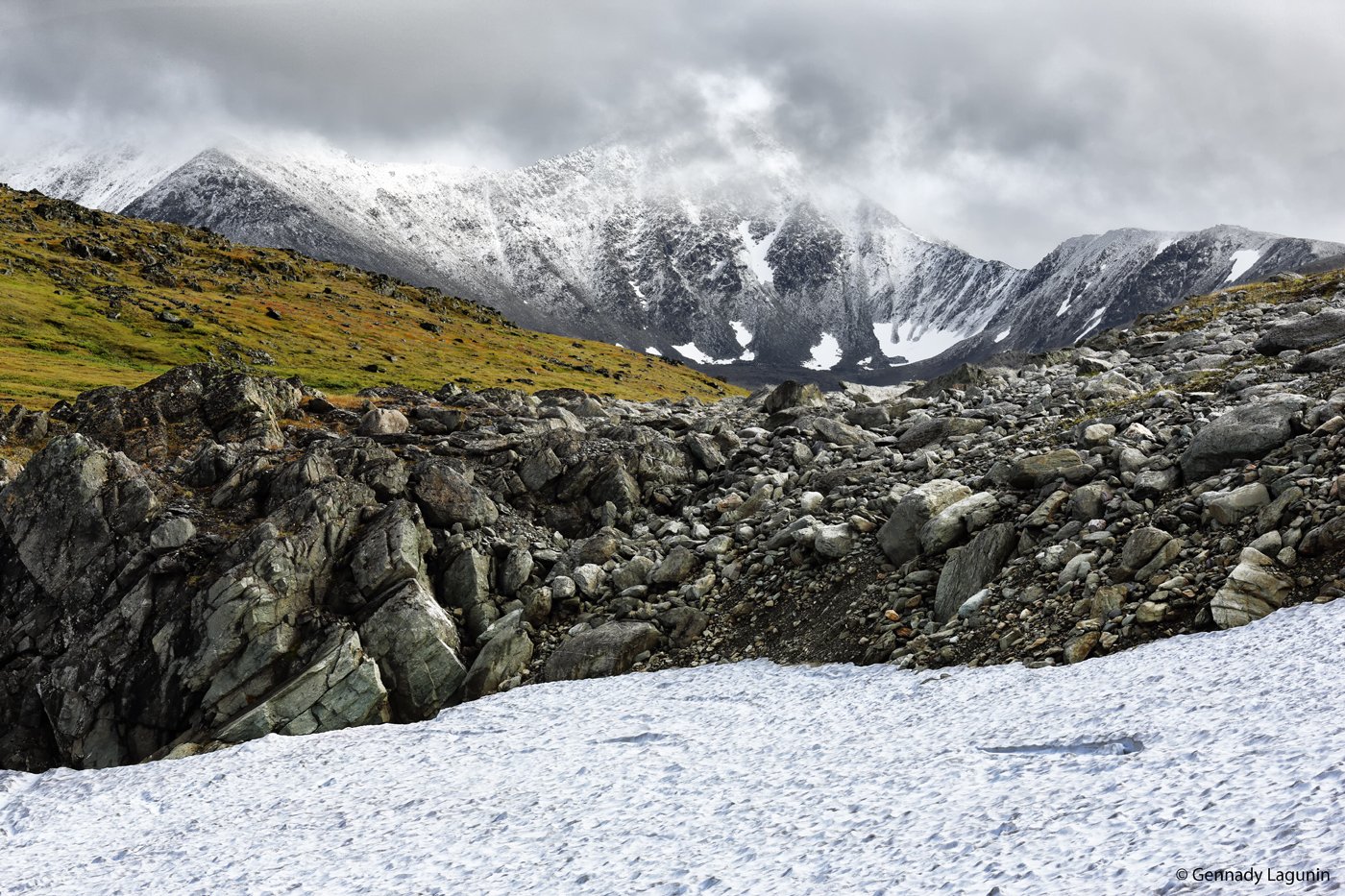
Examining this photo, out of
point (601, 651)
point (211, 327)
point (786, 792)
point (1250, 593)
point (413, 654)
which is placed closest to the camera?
point (786, 792)

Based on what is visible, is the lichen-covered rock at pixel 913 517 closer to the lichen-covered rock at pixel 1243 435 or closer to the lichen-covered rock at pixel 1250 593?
the lichen-covered rock at pixel 1243 435

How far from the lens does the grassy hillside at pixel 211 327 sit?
98.1 m

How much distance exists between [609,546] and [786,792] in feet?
57.4

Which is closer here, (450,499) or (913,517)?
(913,517)

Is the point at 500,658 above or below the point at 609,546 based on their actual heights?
below

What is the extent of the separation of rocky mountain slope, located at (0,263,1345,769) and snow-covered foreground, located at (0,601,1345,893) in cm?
196

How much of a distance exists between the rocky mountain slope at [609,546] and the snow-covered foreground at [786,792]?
1955 mm

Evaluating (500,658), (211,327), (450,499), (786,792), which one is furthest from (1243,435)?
(211,327)

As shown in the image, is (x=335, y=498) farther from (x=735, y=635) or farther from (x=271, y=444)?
(x=735, y=635)

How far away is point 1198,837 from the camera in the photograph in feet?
28.1

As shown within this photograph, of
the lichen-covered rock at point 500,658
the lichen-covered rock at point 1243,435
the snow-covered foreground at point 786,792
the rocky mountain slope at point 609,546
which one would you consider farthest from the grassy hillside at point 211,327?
the lichen-covered rock at point 1243,435

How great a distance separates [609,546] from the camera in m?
30.4

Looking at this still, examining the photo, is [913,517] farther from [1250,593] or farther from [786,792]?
[786,792]

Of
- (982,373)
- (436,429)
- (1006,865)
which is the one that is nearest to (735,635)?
(1006,865)
